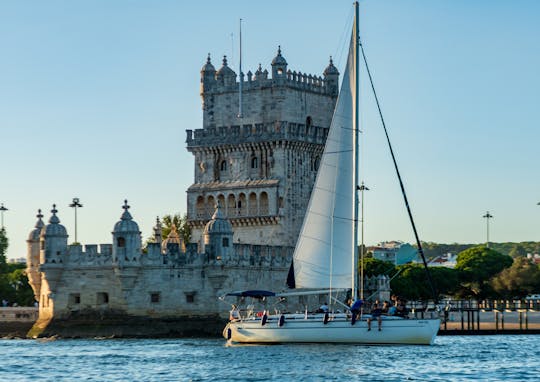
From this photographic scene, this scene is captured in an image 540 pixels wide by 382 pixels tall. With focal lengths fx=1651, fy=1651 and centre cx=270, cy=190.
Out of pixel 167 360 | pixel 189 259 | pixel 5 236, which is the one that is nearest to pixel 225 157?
pixel 189 259

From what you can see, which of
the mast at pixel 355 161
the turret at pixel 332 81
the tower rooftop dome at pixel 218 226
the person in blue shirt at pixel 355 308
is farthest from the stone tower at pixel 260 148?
the person in blue shirt at pixel 355 308

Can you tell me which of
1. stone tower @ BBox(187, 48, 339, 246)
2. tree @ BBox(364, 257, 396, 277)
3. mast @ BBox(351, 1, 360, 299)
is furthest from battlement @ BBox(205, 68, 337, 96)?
mast @ BBox(351, 1, 360, 299)

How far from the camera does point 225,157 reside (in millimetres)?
127000

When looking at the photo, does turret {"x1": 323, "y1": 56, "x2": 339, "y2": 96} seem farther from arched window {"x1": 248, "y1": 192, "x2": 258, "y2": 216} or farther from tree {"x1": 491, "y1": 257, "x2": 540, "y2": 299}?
tree {"x1": 491, "y1": 257, "x2": 540, "y2": 299}

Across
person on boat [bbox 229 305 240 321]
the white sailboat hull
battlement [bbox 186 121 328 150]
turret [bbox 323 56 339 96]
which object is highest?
turret [bbox 323 56 339 96]

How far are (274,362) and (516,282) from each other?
75.8 m

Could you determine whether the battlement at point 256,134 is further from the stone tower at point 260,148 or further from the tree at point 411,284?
the tree at point 411,284

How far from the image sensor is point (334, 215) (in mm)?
88125

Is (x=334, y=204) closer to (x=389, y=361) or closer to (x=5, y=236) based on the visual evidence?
(x=389, y=361)

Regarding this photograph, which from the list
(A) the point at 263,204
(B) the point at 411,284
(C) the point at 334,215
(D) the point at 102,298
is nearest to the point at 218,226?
(D) the point at 102,298

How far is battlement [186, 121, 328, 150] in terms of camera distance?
123m

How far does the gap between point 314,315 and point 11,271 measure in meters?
75.7

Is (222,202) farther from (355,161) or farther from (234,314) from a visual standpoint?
(355,161)

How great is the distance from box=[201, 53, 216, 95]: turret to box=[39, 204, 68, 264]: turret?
23.3 meters
